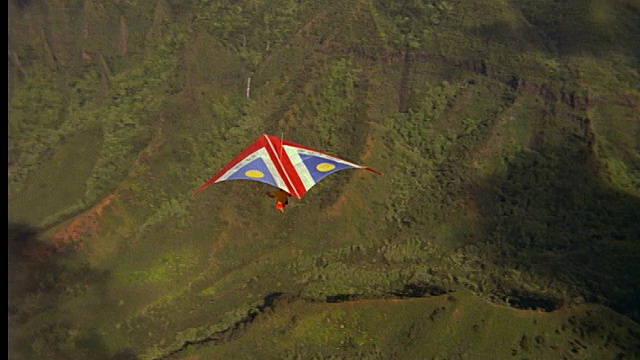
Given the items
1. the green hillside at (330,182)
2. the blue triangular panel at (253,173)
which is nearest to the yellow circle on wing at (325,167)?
the blue triangular panel at (253,173)

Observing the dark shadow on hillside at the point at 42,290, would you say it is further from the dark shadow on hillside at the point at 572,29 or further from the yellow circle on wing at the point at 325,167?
the dark shadow on hillside at the point at 572,29

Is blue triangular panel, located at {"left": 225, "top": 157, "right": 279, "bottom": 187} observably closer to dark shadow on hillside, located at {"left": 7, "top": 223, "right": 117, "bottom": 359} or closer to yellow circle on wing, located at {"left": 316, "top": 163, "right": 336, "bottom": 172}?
yellow circle on wing, located at {"left": 316, "top": 163, "right": 336, "bottom": 172}

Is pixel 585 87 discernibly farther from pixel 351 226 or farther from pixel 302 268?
pixel 302 268

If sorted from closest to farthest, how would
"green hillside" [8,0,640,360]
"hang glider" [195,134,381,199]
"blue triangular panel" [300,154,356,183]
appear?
"hang glider" [195,134,381,199]
"blue triangular panel" [300,154,356,183]
"green hillside" [8,0,640,360]

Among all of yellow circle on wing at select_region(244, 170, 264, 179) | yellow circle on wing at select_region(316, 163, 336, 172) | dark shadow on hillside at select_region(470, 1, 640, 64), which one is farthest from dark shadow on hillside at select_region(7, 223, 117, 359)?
dark shadow on hillside at select_region(470, 1, 640, 64)

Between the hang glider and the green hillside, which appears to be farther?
the green hillside

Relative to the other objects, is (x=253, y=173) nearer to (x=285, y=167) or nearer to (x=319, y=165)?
(x=285, y=167)

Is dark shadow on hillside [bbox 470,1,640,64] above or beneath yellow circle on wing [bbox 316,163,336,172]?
beneath
